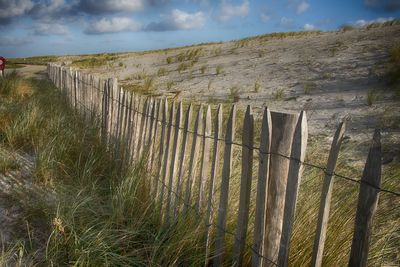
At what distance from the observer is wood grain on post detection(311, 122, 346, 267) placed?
189 centimetres

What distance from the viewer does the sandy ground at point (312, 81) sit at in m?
7.35

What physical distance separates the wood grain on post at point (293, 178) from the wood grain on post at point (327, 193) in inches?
5.7

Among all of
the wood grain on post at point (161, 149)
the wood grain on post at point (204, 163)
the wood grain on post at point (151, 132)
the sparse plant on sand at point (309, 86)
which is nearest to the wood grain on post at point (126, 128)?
the wood grain on post at point (151, 132)

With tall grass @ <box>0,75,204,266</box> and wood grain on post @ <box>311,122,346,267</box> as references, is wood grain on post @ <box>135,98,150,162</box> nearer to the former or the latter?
tall grass @ <box>0,75,204,266</box>

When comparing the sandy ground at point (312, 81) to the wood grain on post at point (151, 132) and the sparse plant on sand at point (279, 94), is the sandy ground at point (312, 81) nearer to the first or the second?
the sparse plant on sand at point (279, 94)

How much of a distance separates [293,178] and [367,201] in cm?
43

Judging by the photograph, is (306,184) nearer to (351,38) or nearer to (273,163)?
(273,163)

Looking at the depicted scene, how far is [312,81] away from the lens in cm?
1018

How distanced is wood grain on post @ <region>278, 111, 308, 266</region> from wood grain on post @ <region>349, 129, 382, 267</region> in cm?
37

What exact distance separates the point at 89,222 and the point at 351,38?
45.9 ft

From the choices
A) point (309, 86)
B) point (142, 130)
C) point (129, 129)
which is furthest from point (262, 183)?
point (309, 86)

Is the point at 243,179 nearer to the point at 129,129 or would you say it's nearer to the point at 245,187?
the point at 245,187

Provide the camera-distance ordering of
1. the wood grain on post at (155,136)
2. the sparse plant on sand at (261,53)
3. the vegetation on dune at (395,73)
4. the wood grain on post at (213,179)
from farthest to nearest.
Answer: the sparse plant on sand at (261,53), the vegetation on dune at (395,73), the wood grain on post at (155,136), the wood grain on post at (213,179)

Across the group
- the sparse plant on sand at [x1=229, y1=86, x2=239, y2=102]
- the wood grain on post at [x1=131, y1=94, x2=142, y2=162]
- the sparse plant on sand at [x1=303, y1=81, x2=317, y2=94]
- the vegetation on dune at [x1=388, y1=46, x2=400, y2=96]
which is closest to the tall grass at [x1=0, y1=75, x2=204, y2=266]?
the wood grain on post at [x1=131, y1=94, x2=142, y2=162]
